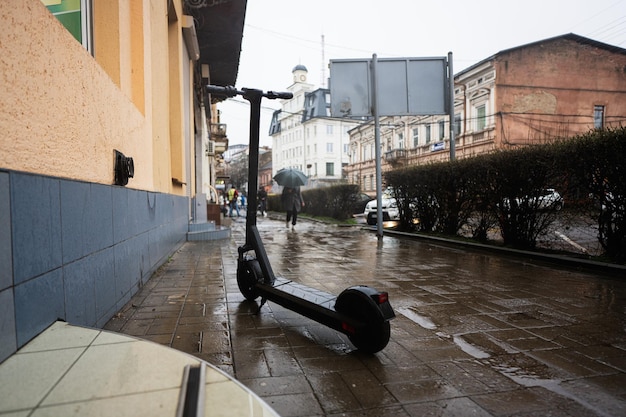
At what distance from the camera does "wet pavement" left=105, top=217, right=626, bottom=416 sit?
2.15 m

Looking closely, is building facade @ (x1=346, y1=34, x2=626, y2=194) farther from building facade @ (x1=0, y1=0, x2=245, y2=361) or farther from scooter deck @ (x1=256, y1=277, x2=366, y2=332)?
scooter deck @ (x1=256, y1=277, x2=366, y2=332)

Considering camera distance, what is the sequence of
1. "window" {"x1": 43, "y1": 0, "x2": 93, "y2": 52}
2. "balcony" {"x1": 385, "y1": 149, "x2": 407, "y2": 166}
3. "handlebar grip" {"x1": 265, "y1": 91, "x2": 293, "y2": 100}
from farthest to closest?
"balcony" {"x1": 385, "y1": 149, "x2": 407, "y2": 166}
"handlebar grip" {"x1": 265, "y1": 91, "x2": 293, "y2": 100}
"window" {"x1": 43, "y1": 0, "x2": 93, "y2": 52}

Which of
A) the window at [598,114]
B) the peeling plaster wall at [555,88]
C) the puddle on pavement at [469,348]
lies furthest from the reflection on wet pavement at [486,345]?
the window at [598,114]

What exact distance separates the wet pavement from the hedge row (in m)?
1.05

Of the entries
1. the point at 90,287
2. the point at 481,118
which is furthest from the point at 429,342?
the point at 481,118

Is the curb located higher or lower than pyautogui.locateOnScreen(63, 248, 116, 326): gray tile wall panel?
lower

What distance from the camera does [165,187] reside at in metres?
7.15

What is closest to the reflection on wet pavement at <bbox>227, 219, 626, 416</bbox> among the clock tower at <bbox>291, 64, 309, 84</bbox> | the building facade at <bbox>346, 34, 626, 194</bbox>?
the building facade at <bbox>346, 34, 626, 194</bbox>

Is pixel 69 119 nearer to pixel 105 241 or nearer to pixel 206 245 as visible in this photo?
pixel 105 241

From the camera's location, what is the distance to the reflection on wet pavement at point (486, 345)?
216 centimetres

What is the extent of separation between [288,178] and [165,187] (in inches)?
334

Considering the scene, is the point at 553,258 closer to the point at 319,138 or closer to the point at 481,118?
the point at 481,118

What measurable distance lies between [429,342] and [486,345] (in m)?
0.39

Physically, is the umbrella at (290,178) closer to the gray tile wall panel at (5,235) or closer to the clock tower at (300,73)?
the gray tile wall panel at (5,235)
